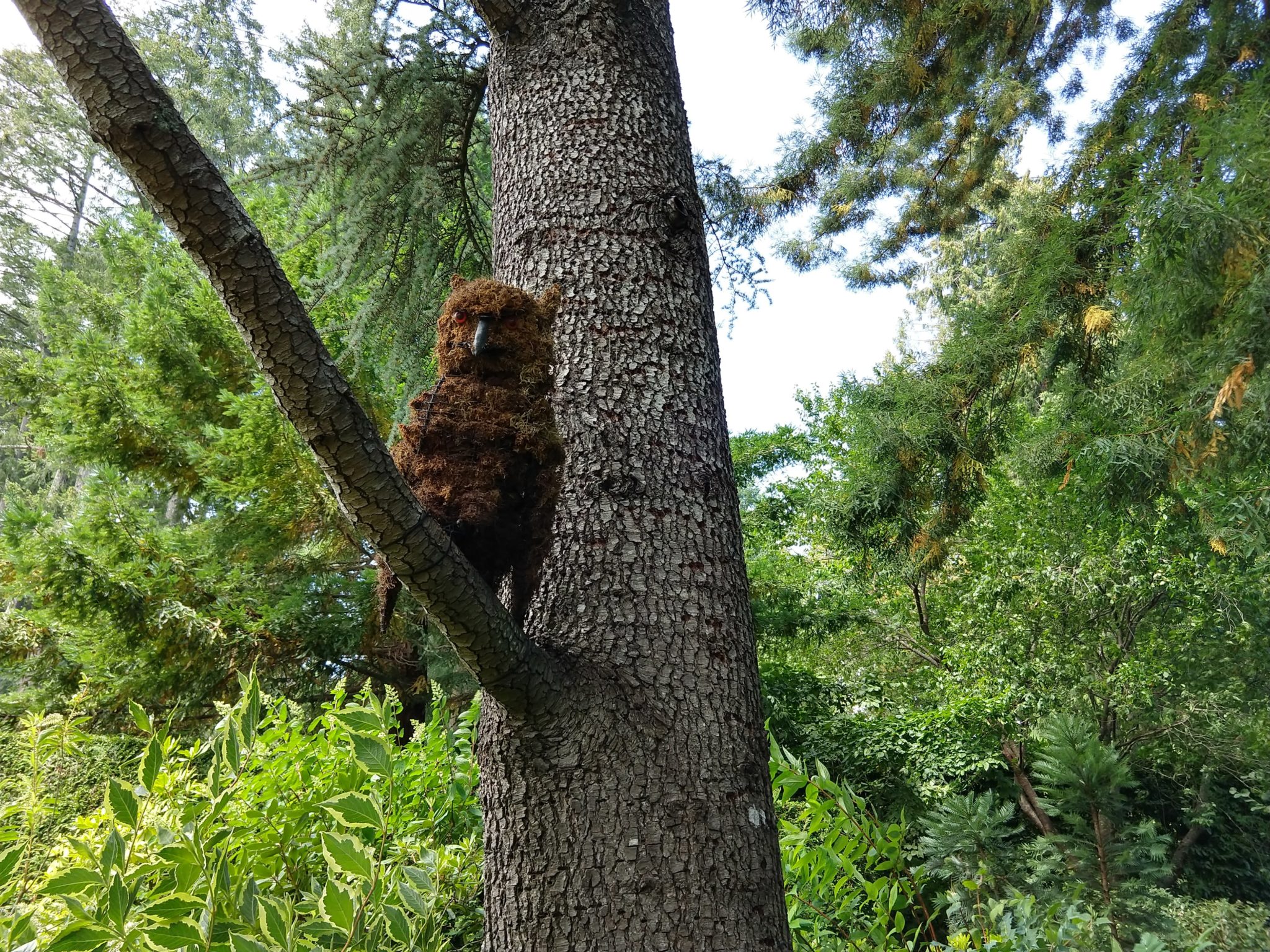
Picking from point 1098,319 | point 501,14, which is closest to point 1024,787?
point 1098,319

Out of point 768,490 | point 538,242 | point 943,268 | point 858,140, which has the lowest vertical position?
point 538,242

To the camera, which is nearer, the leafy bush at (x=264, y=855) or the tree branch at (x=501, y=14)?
the leafy bush at (x=264, y=855)

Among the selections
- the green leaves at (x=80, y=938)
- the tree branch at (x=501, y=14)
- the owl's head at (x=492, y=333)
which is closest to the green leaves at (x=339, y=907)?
the green leaves at (x=80, y=938)

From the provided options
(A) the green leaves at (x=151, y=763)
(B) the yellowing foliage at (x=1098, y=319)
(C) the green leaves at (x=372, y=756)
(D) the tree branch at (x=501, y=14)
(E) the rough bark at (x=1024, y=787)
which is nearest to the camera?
(C) the green leaves at (x=372, y=756)

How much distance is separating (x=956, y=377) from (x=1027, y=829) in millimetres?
8544

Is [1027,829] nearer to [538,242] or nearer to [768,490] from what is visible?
[768,490]

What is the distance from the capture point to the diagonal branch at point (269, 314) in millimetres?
708

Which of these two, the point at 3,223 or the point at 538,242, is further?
the point at 3,223

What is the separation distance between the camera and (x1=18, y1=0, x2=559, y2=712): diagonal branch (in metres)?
0.71

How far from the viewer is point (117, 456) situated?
6.94 meters

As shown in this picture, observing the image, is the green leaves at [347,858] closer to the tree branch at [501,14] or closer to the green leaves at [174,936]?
the green leaves at [174,936]

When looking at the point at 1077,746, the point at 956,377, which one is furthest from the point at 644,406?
the point at 1077,746

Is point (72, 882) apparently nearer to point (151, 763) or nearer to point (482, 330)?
point (151, 763)

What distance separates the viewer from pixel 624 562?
1117mm
